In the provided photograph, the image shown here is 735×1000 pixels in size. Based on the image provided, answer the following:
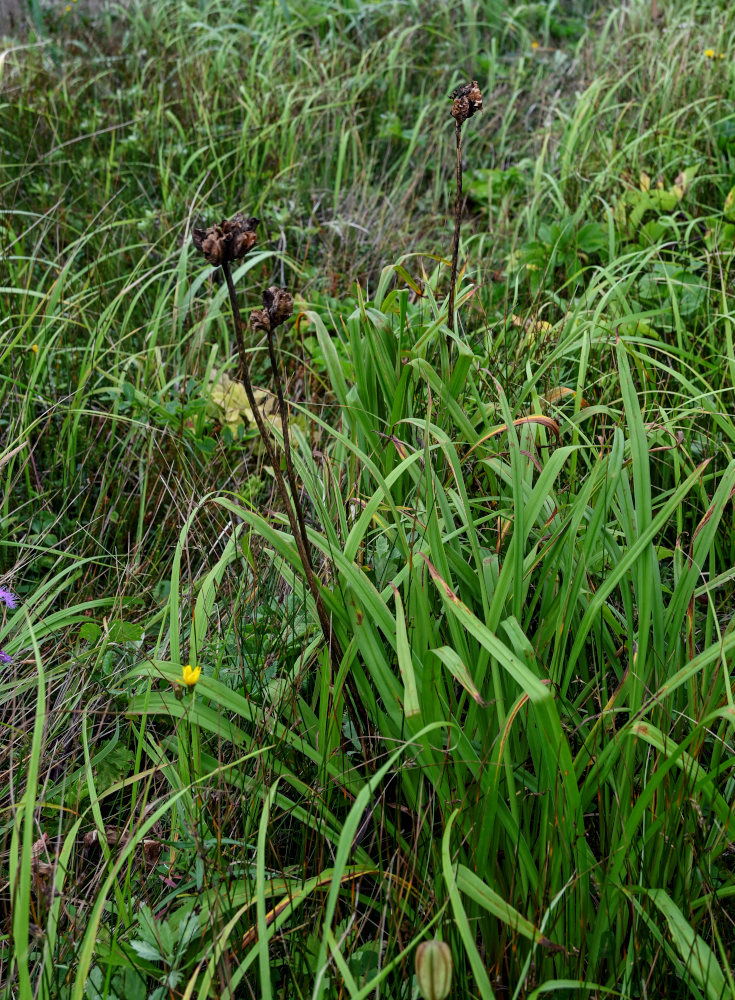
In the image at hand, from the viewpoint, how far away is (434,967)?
74 cm

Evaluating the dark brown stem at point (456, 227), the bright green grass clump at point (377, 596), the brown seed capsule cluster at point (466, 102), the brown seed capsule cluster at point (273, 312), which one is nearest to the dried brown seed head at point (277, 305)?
the brown seed capsule cluster at point (273, 312)

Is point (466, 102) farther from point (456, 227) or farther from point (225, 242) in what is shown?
point (225, 242)

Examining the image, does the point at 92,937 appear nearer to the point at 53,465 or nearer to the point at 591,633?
the point at 591,633

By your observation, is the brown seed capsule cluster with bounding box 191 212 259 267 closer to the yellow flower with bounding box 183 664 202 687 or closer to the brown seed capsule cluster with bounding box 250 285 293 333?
the brown seed capsule cluster with bounding box 250 285 293 333

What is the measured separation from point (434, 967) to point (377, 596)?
0.52m

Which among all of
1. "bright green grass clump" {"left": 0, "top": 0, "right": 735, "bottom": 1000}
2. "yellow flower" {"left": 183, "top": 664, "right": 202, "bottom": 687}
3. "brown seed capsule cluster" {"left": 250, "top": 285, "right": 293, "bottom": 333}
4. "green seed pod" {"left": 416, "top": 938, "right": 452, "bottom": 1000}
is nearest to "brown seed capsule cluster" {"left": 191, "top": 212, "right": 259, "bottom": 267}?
"brown seed capsule cluster" {"left": 250, "top": 285, "right": 293, "bottom": 333}

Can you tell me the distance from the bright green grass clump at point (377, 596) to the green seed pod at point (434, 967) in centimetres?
10

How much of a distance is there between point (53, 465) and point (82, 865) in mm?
1007

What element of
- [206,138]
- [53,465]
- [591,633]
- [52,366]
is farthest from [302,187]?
[591,633]

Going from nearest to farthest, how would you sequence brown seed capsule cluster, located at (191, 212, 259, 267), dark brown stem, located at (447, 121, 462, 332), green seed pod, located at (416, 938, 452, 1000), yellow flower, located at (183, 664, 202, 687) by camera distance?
green seed pod, located at (416, 938, 452, 1000)
brown seed capsule cluster, located at (191, 212, 259, 267)
yellow flower, located at (183, 664, 202, 687)
dark brown stem, located at (447, 121, 462, 332)

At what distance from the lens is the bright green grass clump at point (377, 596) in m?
1.01

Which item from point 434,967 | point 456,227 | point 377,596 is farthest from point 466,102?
point 434,967

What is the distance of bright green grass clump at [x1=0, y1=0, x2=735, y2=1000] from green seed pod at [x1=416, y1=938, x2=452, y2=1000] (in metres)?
0.10

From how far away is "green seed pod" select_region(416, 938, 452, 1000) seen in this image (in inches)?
29.1
